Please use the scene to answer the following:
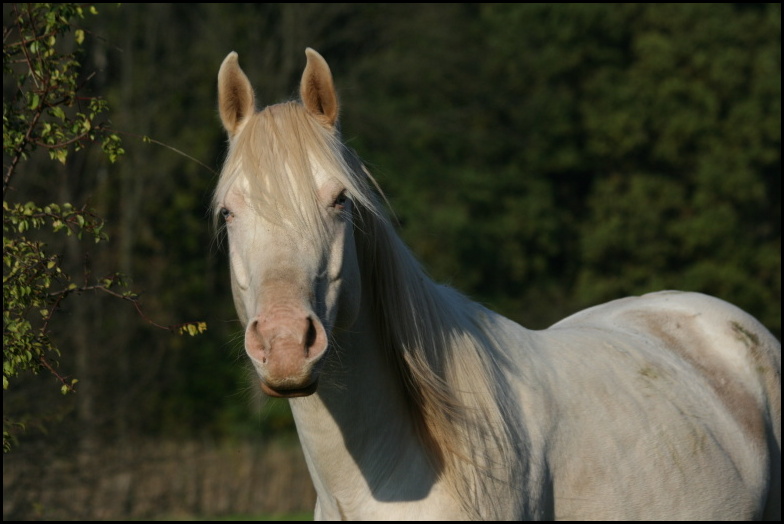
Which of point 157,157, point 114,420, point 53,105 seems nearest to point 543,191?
point 157,157

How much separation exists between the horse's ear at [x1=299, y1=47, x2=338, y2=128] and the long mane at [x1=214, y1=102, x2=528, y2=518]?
5 centimetres

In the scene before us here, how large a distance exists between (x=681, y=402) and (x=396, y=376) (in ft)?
4.79

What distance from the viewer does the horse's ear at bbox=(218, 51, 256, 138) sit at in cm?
322

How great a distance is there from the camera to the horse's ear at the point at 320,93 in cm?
315

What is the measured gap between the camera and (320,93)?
320cm

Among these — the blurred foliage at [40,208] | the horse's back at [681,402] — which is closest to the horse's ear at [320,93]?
the blurred foliage at [40,208]

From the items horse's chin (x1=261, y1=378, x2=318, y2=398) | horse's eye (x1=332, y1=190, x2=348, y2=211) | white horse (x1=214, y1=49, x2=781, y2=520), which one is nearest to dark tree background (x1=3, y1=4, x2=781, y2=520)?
white horse (x1=214, y1=49, x2=781, y2=520)

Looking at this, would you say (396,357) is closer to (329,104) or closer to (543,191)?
(329,104)

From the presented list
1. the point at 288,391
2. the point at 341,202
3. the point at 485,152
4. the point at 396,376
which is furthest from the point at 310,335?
the point at 485,152

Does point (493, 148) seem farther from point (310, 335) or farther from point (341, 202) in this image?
point (310, 335)

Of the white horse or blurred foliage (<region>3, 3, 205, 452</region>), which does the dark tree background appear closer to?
blurred foliage (<region>3, 3, 205, 452</region>)

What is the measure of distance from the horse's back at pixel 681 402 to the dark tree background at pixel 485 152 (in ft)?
51.4

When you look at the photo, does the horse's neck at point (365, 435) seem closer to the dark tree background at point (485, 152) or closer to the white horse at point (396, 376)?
the white horse at point (396, 376)

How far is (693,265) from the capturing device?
2331 centimetres
